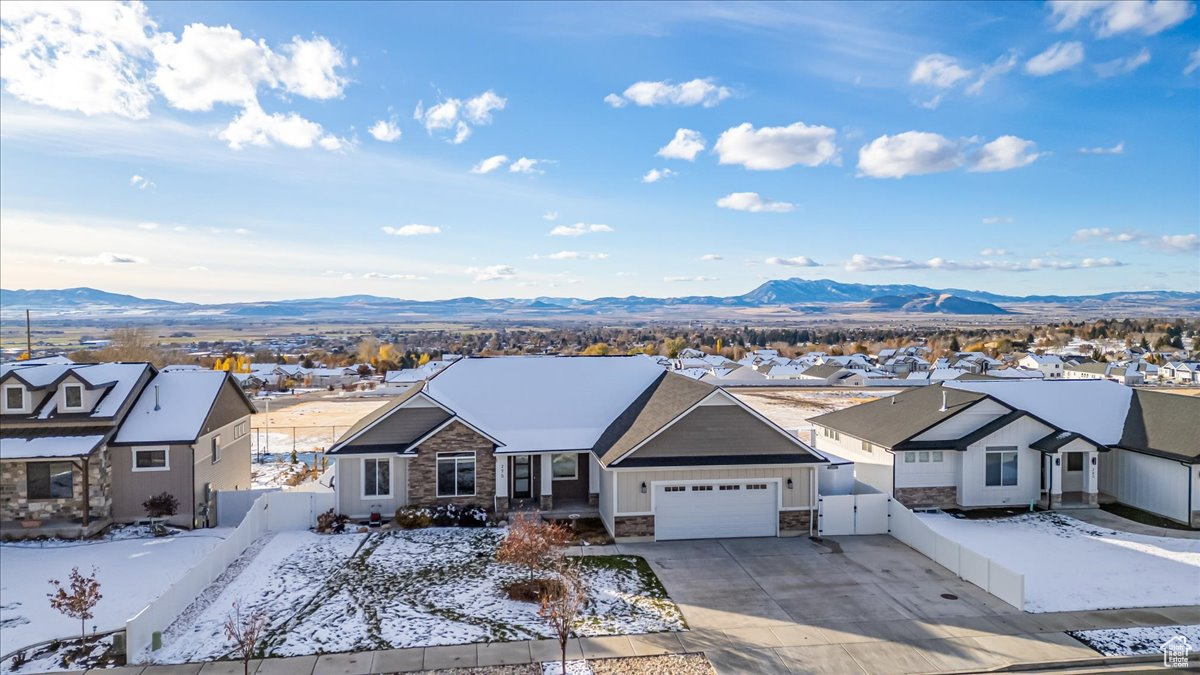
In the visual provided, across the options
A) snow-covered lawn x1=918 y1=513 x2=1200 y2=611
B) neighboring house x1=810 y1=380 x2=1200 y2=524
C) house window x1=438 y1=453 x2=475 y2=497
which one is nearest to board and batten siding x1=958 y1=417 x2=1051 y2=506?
neighboring house x1=810 y1=380 x2=1200 y2=524

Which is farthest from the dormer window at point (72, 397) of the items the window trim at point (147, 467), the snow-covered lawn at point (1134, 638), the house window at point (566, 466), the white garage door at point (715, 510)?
the snow-covered lawn at point (1134, 638)

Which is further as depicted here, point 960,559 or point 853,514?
point 853,514

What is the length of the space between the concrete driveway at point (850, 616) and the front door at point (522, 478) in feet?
16.1

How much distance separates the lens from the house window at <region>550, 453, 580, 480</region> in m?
A: 22.7

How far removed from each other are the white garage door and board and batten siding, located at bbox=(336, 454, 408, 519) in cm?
811

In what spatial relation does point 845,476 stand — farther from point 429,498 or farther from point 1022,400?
point 429,498

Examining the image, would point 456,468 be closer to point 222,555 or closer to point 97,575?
point 222,555

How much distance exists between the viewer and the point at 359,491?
21.4 m

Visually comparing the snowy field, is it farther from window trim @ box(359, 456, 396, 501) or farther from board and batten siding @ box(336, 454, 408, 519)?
window trim @ box(359, 456, 396, 501)

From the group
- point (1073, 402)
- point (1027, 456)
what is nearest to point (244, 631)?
point (1027, 456)

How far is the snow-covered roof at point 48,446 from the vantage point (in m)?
20.7

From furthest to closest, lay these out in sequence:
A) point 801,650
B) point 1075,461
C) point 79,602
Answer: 1. point 1075,461
2. point 79,602
3. point 801,650

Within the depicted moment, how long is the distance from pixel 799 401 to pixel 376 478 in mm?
47157

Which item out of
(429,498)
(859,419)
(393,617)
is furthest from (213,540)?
(859,419)
